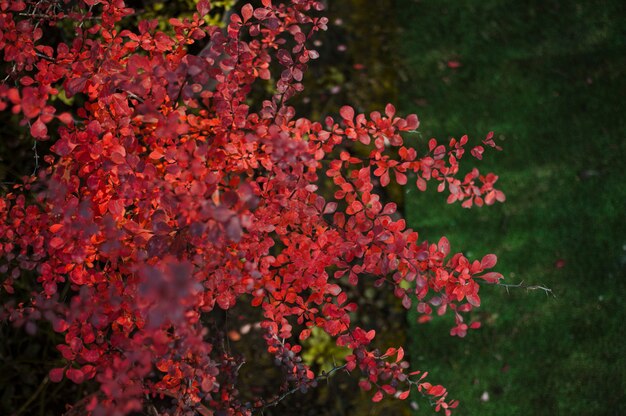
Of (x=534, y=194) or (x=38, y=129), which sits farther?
(x=534, y=194)

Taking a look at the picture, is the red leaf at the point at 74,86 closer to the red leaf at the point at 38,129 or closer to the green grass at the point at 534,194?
the red leaf at the point at 38,129

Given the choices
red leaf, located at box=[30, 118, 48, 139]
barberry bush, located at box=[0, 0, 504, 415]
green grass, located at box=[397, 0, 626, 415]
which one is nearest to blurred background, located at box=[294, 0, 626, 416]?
green grass, located at box=[397, 0, 626, 415]

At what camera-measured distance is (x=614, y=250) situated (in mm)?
3484

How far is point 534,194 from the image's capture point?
366 cm

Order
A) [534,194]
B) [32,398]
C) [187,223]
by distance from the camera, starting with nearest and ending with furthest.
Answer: [187,223], [32,398], [534,194]

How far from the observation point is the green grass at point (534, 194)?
10.8 feet

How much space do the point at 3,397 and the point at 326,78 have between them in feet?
8.88

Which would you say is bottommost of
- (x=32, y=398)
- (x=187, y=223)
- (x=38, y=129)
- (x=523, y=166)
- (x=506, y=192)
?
(x=32, y=398)

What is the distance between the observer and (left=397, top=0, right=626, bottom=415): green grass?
329 centimetres

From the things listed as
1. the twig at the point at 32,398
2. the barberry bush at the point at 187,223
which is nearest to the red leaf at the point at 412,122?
the barberry bush at the point at 187,223

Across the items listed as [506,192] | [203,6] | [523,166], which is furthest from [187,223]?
[523,166]

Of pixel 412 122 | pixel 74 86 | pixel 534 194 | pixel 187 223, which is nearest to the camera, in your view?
pixel 187 223

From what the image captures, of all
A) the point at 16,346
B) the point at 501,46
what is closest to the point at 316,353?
the point at 16,346

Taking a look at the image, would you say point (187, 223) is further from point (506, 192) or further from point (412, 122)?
point (506, 192)
